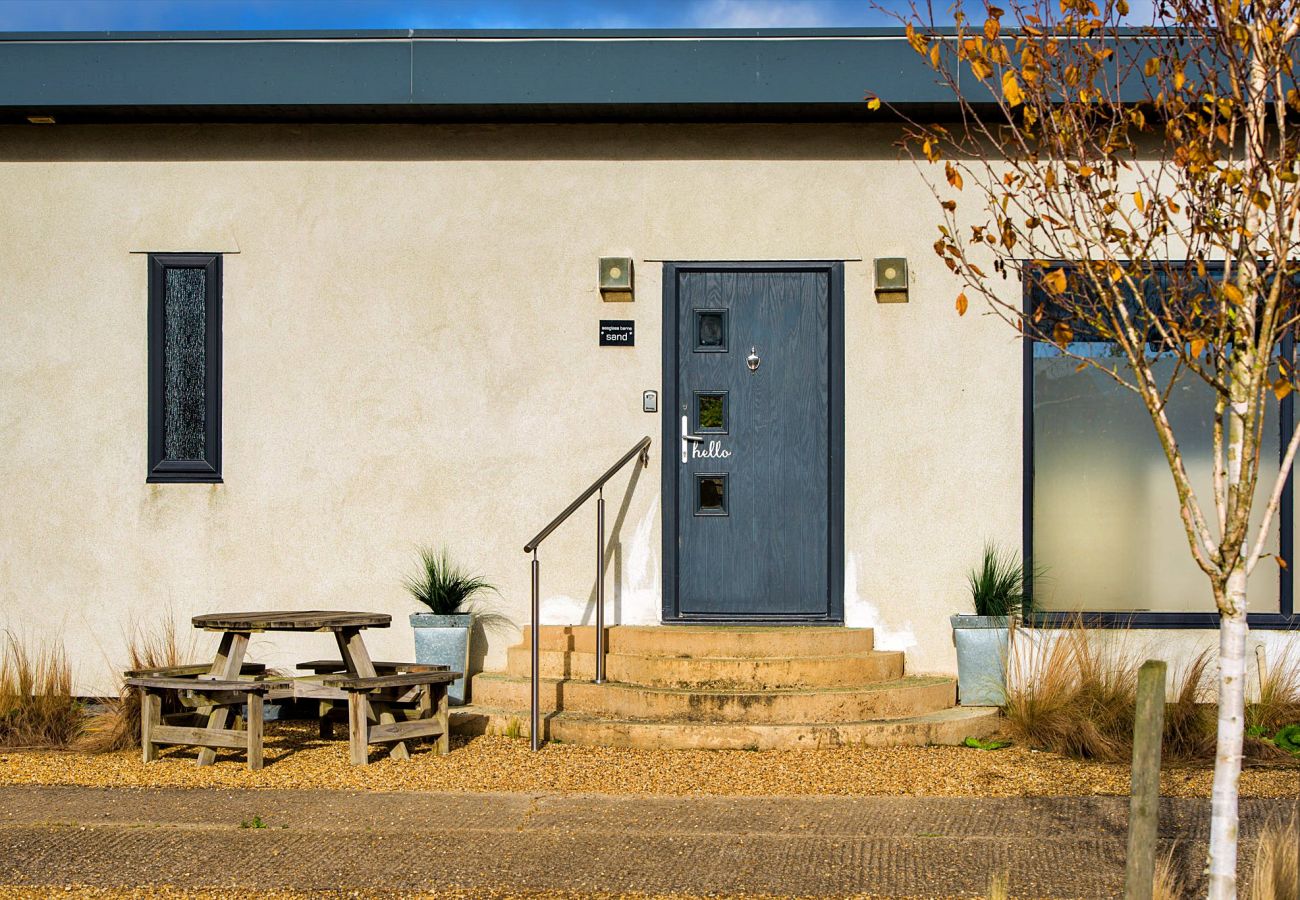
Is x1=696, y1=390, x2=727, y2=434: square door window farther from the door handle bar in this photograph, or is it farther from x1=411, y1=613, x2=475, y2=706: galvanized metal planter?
x1=411, y1=613, x2=475, y2=706: galvanized metal planter

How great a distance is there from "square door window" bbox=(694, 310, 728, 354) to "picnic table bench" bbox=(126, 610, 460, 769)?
8.49ft

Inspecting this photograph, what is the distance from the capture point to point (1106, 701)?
23.9 ft

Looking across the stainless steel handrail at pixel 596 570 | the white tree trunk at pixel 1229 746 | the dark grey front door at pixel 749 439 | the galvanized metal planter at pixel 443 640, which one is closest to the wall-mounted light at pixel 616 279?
the dark grey front door at pixel 749 439

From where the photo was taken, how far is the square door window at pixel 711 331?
332 inches

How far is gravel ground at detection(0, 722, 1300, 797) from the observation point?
6.40 m

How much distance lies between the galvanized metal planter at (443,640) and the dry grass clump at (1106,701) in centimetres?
310

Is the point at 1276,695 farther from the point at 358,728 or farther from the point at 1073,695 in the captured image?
the point at 358,728

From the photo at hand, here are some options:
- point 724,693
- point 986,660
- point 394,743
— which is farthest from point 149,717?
point 986,660

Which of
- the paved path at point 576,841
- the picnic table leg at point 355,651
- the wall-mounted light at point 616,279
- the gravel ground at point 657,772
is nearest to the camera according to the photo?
the paved path at point 576,841

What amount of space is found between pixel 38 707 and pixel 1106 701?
19.0 ft

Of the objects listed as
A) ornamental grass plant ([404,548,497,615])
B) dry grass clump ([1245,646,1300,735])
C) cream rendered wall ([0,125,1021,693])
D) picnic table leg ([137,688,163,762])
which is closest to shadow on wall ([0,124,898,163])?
cream rendered wall ([0,125,1021,693])

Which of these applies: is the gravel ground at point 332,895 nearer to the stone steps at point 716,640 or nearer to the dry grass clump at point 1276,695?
the stone steps at point 716,640

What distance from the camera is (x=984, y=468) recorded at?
8.30 metres

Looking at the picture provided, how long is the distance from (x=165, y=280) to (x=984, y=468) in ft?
16.9
